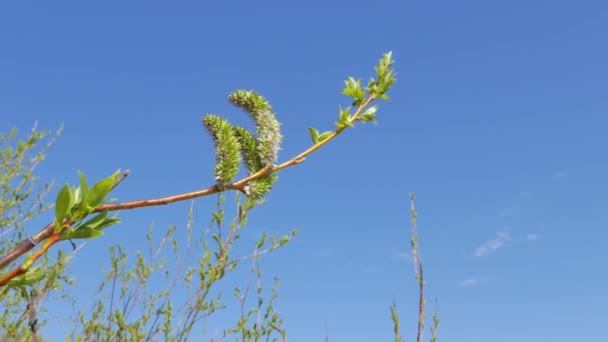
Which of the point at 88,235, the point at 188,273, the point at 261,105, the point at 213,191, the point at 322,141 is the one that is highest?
the point at 188,273

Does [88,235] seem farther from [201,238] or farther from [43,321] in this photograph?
[43,321]

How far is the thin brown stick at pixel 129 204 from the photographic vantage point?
1502 mm

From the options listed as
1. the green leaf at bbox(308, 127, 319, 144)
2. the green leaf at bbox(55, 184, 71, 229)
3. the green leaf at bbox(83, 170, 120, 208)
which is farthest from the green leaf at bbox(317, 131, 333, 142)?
the green leaf at bbox(55, 184, 71, 229)

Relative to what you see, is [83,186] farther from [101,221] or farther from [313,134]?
[313,134]

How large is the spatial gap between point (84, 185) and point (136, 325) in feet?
8.93

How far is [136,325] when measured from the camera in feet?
13.7

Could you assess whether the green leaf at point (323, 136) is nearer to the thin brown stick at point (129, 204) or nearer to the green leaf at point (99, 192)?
the thin brown stick at point (129, 204)

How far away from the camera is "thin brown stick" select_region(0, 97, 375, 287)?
150 cm

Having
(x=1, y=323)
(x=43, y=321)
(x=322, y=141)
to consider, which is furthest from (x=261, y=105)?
(x=43, y=321)

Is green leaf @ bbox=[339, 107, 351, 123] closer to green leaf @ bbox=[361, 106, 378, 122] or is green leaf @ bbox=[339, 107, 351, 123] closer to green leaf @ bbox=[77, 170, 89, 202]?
green leaf @ bbox=[361, 106, 378, 122]

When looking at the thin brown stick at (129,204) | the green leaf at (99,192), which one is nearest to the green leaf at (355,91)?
the thin brown stick at (129,204)

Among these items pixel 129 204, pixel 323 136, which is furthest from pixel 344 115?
pixel 129 204

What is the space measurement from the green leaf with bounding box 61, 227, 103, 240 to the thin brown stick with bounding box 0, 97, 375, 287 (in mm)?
24

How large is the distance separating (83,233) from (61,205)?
115mm
